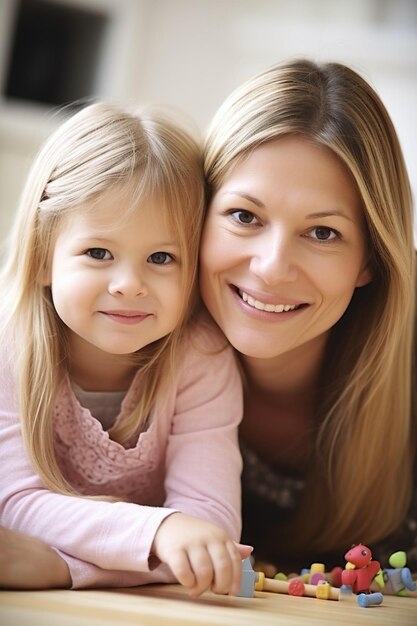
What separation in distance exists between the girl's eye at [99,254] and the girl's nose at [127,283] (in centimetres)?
3

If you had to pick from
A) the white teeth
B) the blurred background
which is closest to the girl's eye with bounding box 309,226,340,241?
the white teeth

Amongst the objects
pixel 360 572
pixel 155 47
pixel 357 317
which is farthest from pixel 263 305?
pixel 155 47

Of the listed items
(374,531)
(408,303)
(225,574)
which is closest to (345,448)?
(374,531)

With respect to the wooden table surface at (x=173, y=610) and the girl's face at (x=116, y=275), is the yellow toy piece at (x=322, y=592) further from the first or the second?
the girl's face at (x=116, y=275)

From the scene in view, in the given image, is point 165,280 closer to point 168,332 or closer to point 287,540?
point 168,332

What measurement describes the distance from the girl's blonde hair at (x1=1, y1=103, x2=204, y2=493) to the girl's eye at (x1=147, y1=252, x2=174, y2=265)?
19mm

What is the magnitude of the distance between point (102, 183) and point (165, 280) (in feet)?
0.51

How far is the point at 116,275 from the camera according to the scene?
3.72 feet

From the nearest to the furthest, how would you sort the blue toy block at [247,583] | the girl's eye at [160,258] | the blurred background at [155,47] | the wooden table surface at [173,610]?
the wooden table surface at [173,610] → the blue toy block at [247,583] → the girl's eye at [160,258] → the blurred background at [155,47]

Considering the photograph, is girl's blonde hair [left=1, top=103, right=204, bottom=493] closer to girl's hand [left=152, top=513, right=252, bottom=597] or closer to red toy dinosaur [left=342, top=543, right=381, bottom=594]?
girl's hand [left=152, top=513, right=252, bottom=597]

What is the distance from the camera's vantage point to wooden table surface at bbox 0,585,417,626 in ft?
2.74

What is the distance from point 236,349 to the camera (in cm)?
134

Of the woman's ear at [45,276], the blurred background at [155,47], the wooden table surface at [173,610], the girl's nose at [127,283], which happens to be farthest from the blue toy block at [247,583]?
the blurred background at [155,47]

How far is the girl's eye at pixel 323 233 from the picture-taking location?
1259 mm
